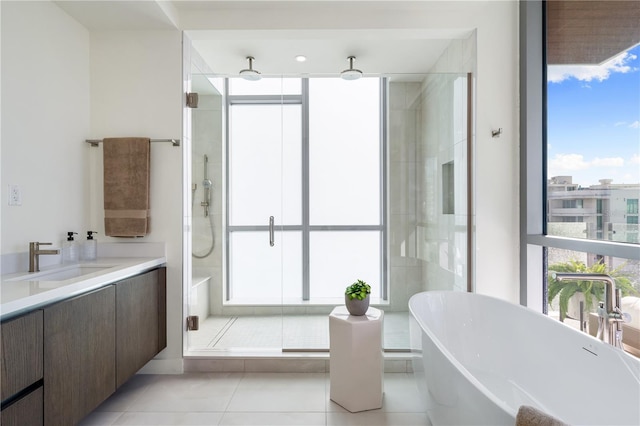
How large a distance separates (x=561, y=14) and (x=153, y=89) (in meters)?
2.91

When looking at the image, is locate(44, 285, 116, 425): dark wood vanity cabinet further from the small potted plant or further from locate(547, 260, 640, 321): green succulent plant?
locate(547, 260, 640, 321): green succulent plant

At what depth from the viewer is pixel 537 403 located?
1759 millimetres

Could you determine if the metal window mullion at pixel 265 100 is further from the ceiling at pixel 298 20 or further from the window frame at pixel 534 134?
the window frame at pixel 534 134

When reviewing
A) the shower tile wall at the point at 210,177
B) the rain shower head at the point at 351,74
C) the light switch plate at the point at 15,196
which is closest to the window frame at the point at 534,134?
the rain shower head at the point at 351,74

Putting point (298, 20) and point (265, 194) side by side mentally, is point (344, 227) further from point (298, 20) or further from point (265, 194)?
point (298, 20)

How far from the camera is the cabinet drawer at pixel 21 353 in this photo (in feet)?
4.02

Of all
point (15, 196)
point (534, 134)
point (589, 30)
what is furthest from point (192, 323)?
point (589, 30)

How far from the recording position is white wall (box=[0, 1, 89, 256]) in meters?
1.89

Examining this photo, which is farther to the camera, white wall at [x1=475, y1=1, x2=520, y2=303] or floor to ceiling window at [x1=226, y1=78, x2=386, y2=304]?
floor to ceiling window at [x1=226, y1=78, x2=386, y2=304]

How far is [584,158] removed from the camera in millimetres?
2041

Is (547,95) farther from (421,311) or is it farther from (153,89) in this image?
(153,89)

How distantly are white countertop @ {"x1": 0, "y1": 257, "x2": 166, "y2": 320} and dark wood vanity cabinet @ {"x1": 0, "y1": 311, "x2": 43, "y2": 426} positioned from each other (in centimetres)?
6

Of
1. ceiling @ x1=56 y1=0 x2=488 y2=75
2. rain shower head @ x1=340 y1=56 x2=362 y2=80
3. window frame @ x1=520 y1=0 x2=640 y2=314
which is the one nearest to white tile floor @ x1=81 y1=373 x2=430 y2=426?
window frame @ x1=520 y1=0 x2=640 y2=314

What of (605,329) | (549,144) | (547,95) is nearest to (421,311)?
(605,329)
